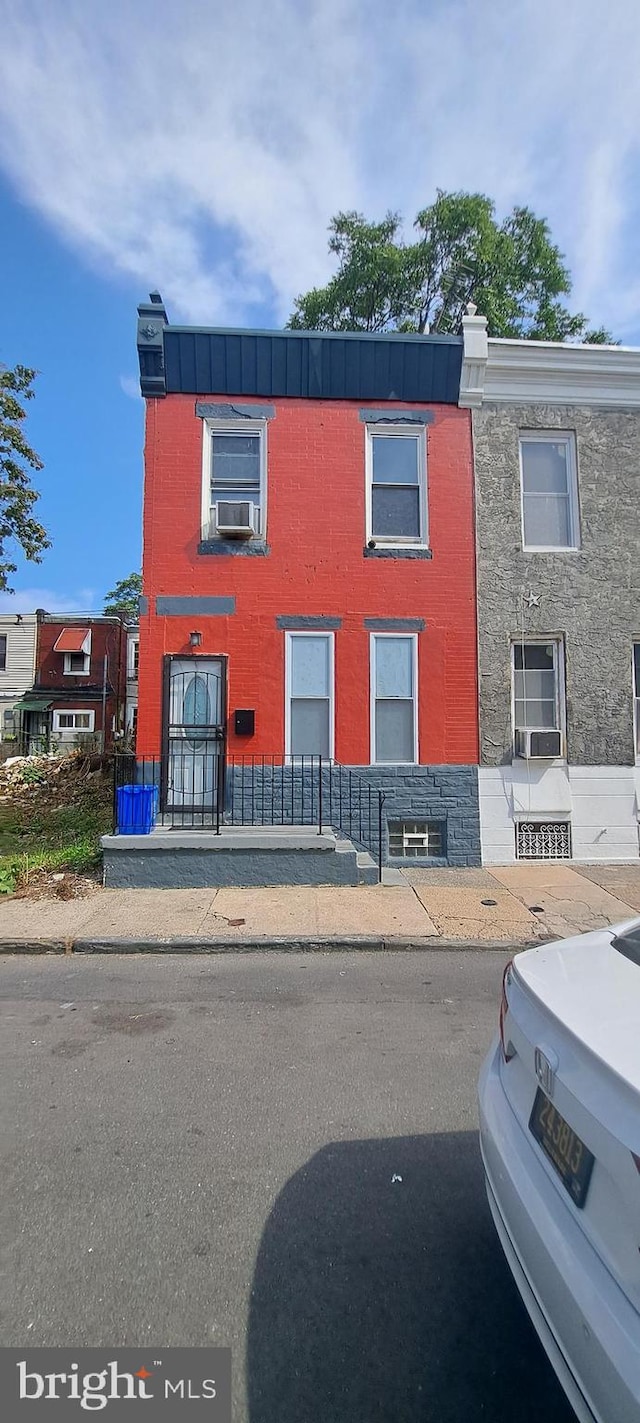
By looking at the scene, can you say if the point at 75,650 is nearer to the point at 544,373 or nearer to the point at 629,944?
the point at 544,373

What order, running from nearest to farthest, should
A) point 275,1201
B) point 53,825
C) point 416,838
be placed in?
1. point 275,1201
2. point 416,838
3. point 53,825

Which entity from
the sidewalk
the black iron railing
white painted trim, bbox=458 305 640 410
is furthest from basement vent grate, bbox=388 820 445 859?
white painted trim, bbox=458 305 640 410

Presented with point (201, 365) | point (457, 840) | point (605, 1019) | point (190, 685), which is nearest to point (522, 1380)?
point (605, 1019)

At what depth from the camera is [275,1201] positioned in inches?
104

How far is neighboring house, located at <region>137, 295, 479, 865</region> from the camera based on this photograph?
931 centimetres

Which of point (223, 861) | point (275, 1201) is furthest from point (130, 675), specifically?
point (275, 1201)

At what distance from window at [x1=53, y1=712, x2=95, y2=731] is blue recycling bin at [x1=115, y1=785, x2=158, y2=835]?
22.2 meters

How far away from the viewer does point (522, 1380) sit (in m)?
1.89

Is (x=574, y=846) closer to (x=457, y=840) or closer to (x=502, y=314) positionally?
(x=457, y=840)

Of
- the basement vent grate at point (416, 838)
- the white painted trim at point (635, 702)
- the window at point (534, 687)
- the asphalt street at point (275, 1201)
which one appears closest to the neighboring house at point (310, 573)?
the basement vent grate at point (416, 838)

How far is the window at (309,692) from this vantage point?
9438 millimetres

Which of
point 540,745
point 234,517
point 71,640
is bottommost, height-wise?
point 540,745

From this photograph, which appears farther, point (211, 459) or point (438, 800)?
point (211, 459)

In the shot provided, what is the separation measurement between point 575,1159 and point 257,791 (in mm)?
7631
